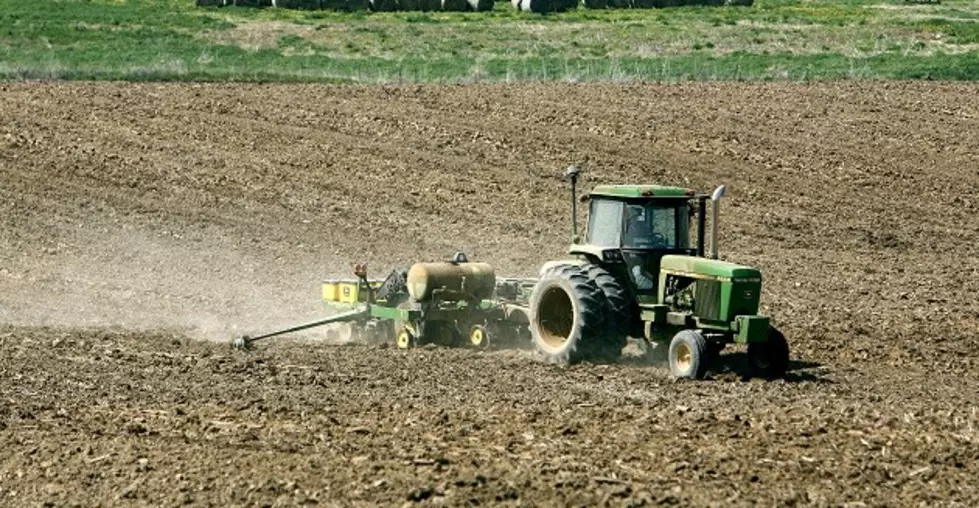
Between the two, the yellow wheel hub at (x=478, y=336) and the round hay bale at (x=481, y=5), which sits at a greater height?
the round hay bale at (x=481, y=5)

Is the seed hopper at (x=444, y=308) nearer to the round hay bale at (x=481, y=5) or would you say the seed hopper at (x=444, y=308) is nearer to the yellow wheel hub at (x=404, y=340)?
the yellow wheel hub at (x=404, y=340)

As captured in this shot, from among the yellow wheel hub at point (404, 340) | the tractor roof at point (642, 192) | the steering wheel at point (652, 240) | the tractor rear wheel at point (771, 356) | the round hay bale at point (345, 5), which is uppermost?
the tractor roof at point (642, 192)

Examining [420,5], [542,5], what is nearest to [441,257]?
[542,5]

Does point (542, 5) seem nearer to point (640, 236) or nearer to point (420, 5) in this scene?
point (420, 5)

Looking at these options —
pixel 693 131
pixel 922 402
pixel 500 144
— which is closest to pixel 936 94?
pixel 693 131

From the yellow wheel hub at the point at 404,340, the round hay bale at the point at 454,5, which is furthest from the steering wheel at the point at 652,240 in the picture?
the round hay bale at the point at 454,5

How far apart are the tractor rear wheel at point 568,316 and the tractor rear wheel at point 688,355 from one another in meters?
0.70

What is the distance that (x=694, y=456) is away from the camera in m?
12.3

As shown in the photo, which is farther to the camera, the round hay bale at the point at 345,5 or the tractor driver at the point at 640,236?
the round hay bale at the point at 345,5

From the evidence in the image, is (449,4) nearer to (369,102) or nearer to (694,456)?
(369,102)

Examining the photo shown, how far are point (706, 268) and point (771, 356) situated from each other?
1.01 metres

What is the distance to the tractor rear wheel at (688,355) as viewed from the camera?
52.9 feet

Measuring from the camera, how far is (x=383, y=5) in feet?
197

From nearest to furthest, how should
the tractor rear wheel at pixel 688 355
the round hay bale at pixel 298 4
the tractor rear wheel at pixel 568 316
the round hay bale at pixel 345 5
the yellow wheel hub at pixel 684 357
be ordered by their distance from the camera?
the tractor rear wheel at pixel 688 355
the yellow wheel hub at pixel 684 357
the tractor rear wheel at pixel 568 316
the round hay bale at pixel 298 4
the round hay bale at pixel 345 5
